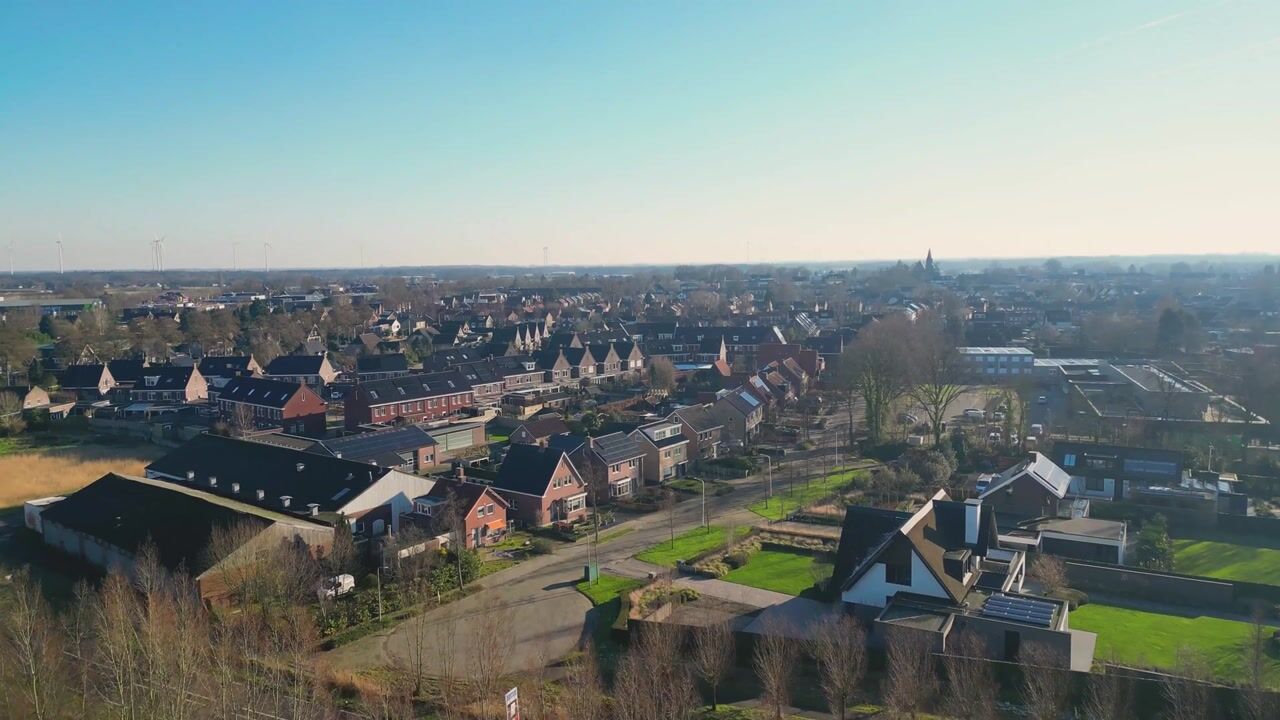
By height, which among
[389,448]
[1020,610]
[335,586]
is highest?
[389,448]

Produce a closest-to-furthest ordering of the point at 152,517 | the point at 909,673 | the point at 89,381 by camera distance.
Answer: the point at 909,673
the point at 152,517
the point at 89,381

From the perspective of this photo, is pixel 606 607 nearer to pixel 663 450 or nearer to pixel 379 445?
pixel 663 450

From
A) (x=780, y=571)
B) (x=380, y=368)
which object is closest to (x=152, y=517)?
(x=780, y=571)

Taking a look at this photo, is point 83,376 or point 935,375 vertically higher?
point 935,375

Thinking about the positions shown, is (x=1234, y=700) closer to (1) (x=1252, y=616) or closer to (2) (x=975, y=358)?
(1) (x=1252, y=616)

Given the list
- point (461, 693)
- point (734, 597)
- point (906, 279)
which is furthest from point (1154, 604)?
point (906, 279)

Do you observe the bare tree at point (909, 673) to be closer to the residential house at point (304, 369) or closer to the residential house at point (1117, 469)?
the residential house at point (1117, 469)

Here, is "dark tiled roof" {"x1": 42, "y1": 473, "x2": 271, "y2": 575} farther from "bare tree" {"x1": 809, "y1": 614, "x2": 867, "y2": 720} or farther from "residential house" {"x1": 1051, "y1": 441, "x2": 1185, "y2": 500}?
"residential house" {"x1": 1051, "y1": 441, "x2": 1185, "y2": 500}

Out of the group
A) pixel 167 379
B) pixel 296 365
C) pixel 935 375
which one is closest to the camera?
pixel 935 375
